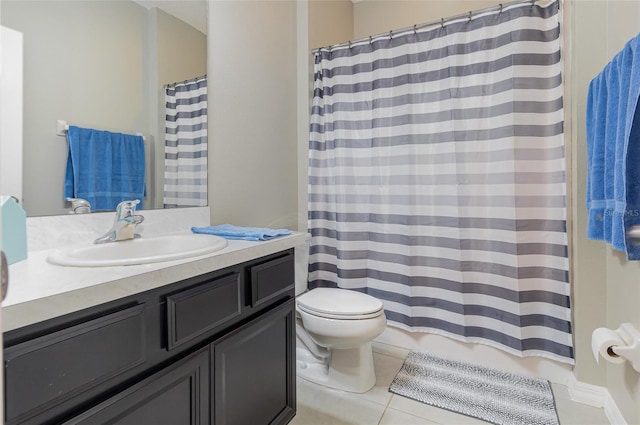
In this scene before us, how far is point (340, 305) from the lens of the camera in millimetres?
1670

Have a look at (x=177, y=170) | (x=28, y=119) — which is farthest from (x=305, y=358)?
(x=28, y=119)

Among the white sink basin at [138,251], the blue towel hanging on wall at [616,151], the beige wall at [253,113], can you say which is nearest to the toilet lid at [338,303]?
the beige wall at [253,113]

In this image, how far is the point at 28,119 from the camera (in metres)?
1.06

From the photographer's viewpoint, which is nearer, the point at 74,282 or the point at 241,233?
the point at 74,282

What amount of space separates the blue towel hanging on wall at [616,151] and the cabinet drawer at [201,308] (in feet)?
4.29

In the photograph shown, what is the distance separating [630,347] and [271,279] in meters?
1.31

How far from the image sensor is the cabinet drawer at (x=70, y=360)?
61cm

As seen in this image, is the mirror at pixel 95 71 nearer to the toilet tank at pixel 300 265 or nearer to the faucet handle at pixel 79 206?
the faucet handle at pixel 79 206

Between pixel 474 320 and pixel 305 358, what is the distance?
39.4 inches

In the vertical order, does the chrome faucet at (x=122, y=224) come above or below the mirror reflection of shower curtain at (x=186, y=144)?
below

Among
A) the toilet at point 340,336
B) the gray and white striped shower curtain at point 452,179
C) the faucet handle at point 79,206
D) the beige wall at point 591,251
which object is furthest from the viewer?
the gray and white striped shower curtain at point 452,179

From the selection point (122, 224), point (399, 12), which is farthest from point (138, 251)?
point (399, 12)

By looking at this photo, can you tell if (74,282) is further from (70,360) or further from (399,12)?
(399,12)

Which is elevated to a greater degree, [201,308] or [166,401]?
[201,308]
